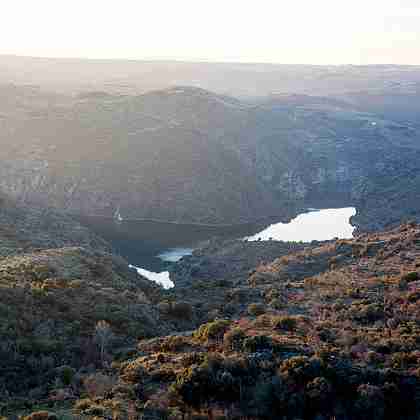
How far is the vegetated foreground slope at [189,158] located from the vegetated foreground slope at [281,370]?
199 ft

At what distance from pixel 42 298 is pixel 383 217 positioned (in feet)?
230

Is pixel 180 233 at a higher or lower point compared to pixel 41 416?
lower

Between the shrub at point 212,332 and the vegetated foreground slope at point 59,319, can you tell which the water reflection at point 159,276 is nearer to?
the vegetated foreground slope at point 59,319

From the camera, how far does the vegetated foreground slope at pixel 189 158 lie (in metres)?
96.4

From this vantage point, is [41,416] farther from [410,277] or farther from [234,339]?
[410,277]

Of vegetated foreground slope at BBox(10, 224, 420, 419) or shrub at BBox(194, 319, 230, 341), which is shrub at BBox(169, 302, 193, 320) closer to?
vegetated foreground slope at BBox(10, 224, 420, 419)

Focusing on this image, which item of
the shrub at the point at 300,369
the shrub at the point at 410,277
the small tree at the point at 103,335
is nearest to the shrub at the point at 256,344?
the shrub at the point at 300,369

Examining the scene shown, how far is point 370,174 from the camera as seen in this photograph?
120062 millimetres

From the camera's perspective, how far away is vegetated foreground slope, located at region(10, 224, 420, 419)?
14227 mm

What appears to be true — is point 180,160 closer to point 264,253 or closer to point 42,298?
point 264,253

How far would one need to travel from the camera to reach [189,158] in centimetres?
10938

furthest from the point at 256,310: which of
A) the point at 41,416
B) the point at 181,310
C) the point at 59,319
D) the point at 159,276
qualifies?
the point at 159,276

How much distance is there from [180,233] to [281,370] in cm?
6987

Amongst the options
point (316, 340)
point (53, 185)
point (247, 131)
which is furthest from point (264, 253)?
point (247, 131)
